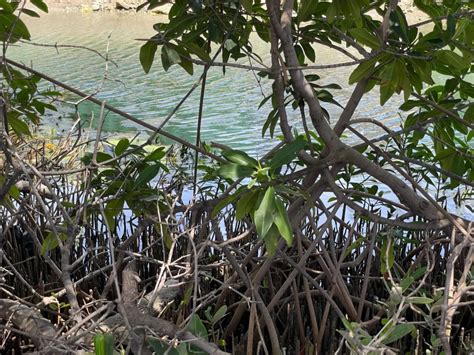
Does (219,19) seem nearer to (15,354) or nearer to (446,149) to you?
(446,149)

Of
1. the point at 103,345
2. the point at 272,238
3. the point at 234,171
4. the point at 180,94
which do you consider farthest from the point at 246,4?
the point at 180,94

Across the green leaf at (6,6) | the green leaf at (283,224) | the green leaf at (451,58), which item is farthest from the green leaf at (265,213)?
the green leaf at (6,6)

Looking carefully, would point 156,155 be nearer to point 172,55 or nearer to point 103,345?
point 172,55

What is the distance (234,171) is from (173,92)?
18.9 ft

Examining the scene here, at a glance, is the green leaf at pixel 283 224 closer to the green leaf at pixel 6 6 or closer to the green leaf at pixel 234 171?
the green leaf at pixel 234 171

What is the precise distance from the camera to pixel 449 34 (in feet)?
5.37

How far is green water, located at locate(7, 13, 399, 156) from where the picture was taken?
226 inches

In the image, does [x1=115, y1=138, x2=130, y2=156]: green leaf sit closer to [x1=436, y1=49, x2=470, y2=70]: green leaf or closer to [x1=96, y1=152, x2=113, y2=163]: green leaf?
[x1=96, y1=152, x2=113, y2=163]: green leaf

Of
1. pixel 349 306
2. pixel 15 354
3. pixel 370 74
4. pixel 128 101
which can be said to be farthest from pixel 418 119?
pixel 128 101

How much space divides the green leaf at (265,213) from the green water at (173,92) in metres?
2.37

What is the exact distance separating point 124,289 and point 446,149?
94 centimetres

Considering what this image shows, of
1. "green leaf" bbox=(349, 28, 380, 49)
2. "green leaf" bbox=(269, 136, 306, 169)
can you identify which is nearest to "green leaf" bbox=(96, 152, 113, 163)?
"green leaf" bbox=(269, 136, 306, 169)

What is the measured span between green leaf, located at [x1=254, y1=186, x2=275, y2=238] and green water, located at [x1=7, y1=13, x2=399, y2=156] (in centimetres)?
237

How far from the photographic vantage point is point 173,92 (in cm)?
722
